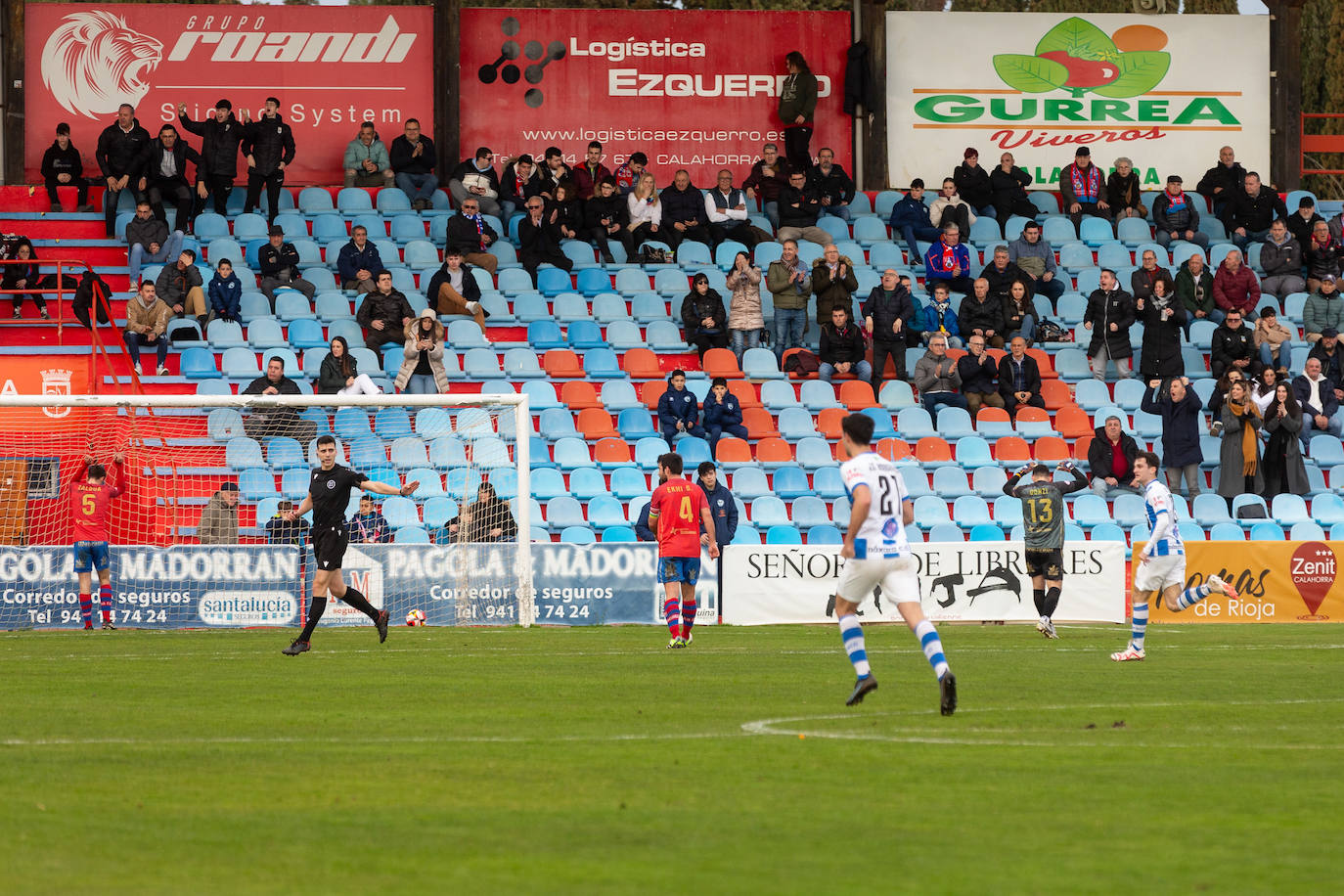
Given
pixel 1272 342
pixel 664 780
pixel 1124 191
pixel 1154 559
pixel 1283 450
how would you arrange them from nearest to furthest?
pixel 664 780 < pixel 1154 559 < pixel 1283 450 < pixel 1272 342 < pixel 1124 191

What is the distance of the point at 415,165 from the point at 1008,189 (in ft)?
34.5

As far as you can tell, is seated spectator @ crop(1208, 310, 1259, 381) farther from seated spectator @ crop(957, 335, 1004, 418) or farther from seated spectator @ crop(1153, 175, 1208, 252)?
seated spectator @ crop(1153, 175, 1208, 252)

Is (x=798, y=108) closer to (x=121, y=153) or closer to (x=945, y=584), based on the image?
(x=945, y=584)

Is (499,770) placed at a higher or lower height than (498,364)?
lower

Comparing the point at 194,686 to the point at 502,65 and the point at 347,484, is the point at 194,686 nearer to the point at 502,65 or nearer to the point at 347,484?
→ the point at 347,484

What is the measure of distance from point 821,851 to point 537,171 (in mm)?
22460

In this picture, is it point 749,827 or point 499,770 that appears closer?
point 749,827

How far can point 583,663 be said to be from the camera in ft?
49.4

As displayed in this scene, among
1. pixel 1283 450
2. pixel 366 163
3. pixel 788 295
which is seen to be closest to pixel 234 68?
pixel 366 163

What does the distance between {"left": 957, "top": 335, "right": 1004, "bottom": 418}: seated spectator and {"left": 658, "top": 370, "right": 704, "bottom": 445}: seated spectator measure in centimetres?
463

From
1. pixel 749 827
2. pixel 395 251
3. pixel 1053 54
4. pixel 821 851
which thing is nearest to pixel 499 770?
pixel 749 827

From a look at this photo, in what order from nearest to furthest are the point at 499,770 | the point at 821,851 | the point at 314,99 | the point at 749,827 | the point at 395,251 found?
the point at 821,851, the point at 749,827, the point at 499,770, the point at 395,251, the point at 314,99

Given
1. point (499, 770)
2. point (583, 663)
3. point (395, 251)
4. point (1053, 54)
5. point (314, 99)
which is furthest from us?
point (1053, 54)

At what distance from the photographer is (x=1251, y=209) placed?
29984 mm
